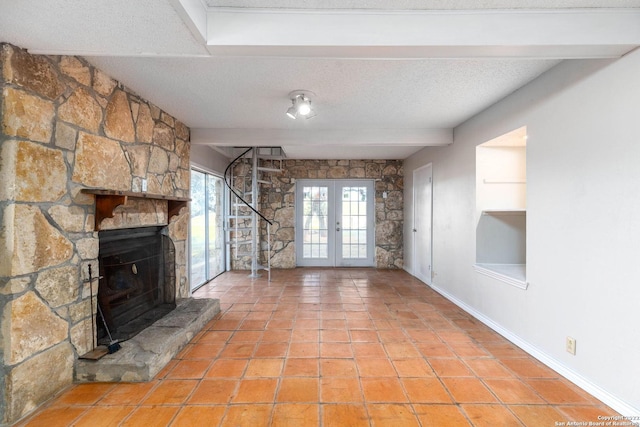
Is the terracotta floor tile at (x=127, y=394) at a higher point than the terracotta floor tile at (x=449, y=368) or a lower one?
lower

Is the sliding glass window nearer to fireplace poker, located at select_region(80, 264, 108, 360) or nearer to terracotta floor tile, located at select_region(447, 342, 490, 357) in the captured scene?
fireplace poker, located at select_region(80, 264, 108, 360)

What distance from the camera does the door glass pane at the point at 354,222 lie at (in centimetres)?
616

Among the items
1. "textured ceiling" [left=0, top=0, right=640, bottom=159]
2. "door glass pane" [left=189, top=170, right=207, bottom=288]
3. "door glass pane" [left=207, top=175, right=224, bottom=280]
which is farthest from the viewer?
"door glass pane" [left=207, top=175, right=224, bottom=280]

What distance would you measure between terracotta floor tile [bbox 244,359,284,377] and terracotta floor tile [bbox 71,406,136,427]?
0.75m

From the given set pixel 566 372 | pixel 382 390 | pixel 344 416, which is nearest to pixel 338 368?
pixel 382 390

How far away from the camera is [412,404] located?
71.6 inches

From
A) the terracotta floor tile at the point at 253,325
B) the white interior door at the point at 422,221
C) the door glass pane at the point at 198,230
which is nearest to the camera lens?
the terracotta floor tile at the point at 253,325

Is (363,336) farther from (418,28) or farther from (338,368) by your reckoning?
(418,28)

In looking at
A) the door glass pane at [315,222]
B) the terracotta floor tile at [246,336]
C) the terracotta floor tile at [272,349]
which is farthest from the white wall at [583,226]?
the door glass pane at [315,222]

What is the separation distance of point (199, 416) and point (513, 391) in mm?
2022

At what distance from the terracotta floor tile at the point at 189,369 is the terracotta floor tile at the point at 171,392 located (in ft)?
0.21

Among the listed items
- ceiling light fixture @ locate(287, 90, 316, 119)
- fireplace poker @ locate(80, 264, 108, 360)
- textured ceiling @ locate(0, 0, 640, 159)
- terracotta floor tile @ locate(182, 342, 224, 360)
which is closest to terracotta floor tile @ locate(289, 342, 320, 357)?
terracotta floor tile @ locate(182, 342, 224, 360)

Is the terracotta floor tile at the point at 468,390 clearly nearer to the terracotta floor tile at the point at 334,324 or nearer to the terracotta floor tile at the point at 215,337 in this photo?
the terracotta floor tile at the point at 334,324

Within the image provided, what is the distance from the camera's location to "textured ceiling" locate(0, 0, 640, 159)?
1.52 metres
